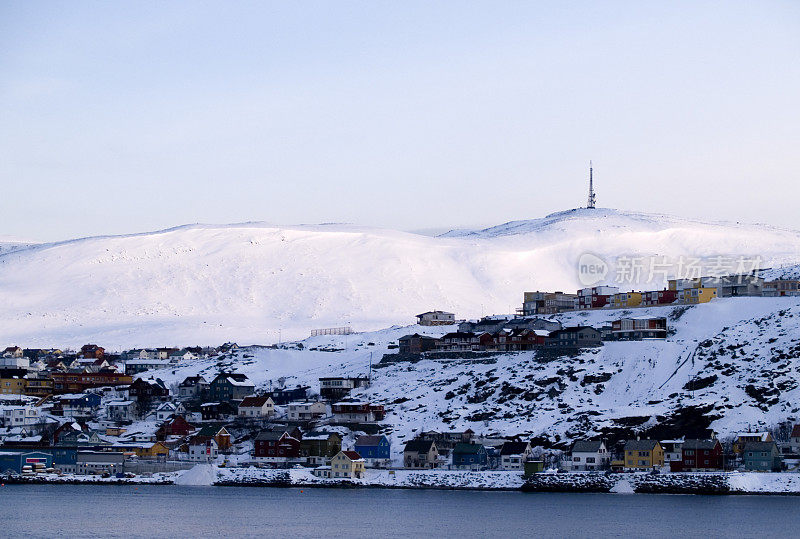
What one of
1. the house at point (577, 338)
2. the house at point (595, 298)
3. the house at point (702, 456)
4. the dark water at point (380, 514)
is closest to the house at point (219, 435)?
the dark water at point (380, 514)

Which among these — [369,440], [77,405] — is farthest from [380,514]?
[77,405]

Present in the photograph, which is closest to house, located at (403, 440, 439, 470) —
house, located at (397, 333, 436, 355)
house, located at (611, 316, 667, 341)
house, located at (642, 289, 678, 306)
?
house, located at (611, 316, 667, 341)

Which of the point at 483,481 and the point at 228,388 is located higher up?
the point at 228,388

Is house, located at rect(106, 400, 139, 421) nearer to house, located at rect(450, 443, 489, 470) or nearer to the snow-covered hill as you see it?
the snow-covered hill

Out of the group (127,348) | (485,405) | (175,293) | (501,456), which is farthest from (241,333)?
(501,456)

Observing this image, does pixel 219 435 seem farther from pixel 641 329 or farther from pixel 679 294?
pixel 679 294
